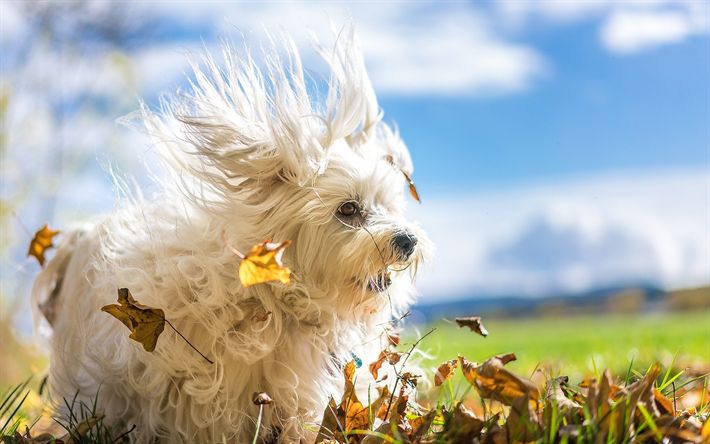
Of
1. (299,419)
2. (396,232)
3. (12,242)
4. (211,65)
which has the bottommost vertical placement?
(12,242)

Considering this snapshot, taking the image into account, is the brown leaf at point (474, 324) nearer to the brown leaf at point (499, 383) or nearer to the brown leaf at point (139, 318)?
the brown leaf at point (499, 383)

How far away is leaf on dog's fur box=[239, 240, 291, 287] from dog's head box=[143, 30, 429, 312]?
1.59 feet

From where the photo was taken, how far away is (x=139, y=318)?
2.64m

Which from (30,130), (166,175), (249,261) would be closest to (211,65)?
(166,175)

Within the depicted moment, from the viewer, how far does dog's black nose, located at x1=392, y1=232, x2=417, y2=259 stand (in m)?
2.79

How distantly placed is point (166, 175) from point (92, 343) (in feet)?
2.30

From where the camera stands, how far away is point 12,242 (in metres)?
7.91

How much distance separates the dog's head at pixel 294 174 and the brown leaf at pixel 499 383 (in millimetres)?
606

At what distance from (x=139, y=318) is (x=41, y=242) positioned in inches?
53.1

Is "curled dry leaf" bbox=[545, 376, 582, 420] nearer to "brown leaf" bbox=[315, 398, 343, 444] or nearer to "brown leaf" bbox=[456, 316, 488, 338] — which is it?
"brown leaf" bbox=[456, 316, 488, 338]

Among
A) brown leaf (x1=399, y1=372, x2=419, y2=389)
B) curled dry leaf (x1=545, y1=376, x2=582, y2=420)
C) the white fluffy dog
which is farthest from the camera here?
the white fluffy dog

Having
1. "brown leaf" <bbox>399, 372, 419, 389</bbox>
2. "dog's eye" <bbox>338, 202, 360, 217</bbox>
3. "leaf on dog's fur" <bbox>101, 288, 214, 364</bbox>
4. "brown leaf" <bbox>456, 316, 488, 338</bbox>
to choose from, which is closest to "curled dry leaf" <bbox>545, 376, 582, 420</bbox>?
"brown leaf" <bbox>456, 316, 488, 338</bbox>

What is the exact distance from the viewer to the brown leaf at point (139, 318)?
2.61 metres

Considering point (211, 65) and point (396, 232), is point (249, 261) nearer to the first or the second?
point (396, 232)
